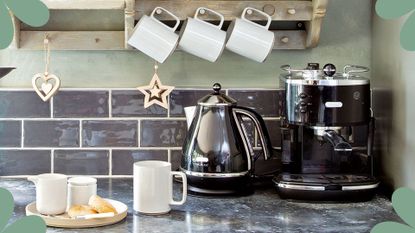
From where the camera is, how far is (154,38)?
183 centimetres

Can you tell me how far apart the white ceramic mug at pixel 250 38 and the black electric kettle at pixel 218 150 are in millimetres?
155

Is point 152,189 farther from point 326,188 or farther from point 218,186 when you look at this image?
point 326,188

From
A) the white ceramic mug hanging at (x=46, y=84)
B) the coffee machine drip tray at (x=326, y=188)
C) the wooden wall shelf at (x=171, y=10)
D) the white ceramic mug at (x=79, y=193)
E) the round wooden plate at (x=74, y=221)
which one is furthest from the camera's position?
the white ceramic mug hanging at (x=46, y=84)

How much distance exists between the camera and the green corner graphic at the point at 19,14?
1.85 m

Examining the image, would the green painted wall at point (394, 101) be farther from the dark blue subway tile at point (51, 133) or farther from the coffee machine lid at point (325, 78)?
the dark blue subway tile at point (51, 133)

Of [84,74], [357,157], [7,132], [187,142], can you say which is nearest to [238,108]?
[187,142]

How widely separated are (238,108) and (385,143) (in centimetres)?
44

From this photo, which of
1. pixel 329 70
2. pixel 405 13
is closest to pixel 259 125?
pixel 329 70

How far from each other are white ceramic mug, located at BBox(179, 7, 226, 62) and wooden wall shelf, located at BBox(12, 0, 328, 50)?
0.24 feet

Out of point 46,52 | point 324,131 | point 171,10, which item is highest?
point 171,10

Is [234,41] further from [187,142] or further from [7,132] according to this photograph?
[7,132]

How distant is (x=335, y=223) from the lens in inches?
60.1

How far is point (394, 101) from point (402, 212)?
338mm

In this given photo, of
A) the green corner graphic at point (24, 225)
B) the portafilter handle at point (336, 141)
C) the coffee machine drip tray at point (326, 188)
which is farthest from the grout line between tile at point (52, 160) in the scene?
the portafilter handle at point (336, 141)
